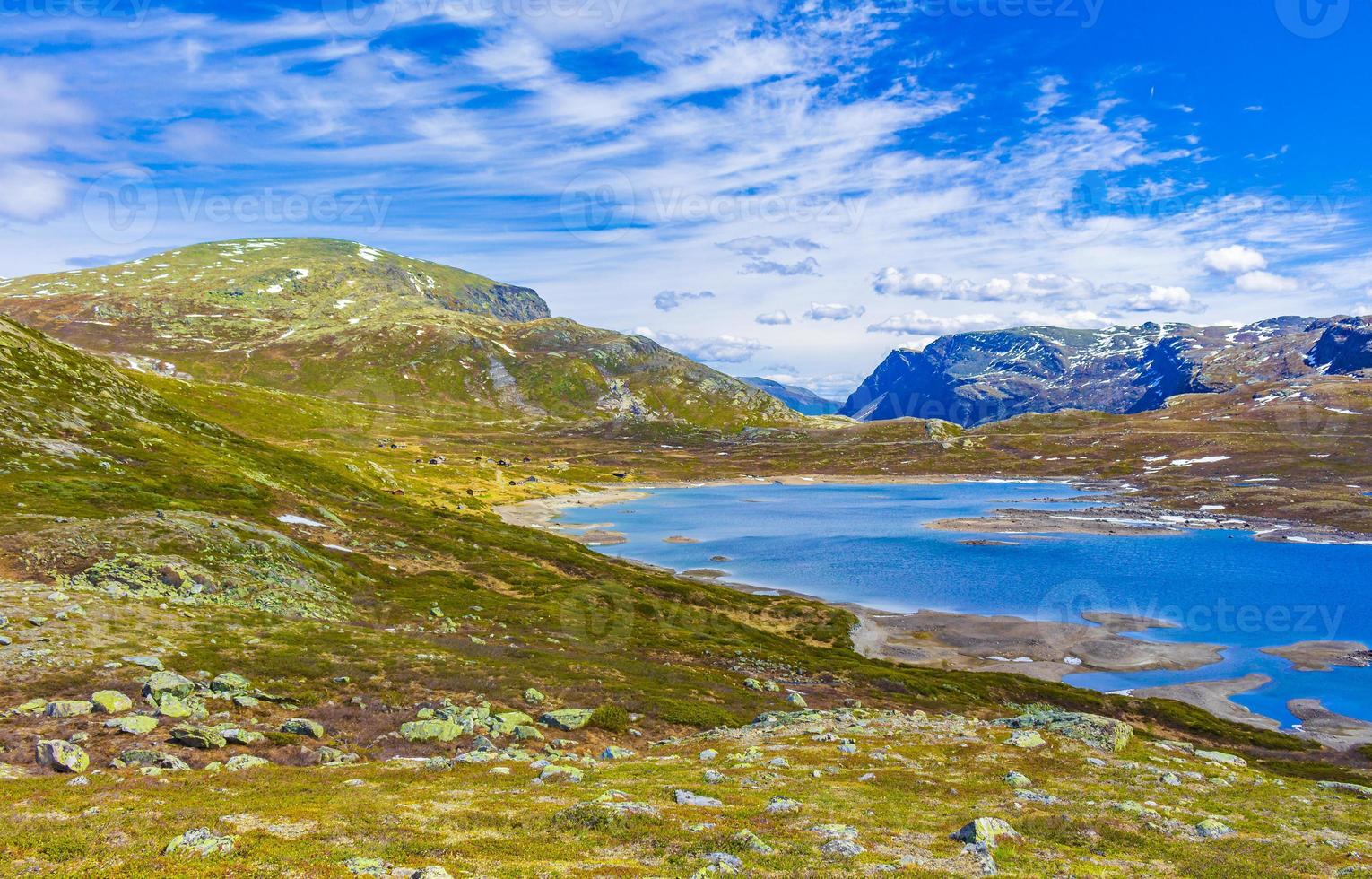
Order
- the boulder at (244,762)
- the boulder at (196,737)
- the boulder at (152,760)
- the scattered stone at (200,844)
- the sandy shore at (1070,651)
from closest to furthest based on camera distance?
the scattered stone at (200,844), the boulder at (152,760), the boulder at (244,762), the boulder at (196,737), the sandy shore at (1070,651)

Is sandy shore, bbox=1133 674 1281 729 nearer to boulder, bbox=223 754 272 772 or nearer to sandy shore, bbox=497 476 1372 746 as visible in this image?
sandy shore, bbox=497 476 1372 746

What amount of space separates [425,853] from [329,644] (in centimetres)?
2906

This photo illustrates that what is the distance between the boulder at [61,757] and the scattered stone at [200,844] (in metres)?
9.60

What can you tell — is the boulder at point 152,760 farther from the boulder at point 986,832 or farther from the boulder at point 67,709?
the boulder at point 986,832

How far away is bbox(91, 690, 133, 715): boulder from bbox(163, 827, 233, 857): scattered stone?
14858mm

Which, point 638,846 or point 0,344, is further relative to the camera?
point 0,344

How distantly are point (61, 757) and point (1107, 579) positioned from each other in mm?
128723

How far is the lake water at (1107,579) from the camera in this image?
2869 inches

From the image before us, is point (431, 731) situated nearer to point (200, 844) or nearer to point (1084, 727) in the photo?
point (200, 844)

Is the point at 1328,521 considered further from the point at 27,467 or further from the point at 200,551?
the point at 27,467

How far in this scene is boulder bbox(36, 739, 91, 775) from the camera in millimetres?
22438

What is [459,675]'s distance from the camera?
133 feet

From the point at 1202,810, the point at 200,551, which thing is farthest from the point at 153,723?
the point at 1202,810

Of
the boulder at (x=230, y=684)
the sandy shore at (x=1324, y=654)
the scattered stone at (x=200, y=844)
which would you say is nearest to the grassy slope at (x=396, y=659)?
the scattered stone at (x=200, y=844)
